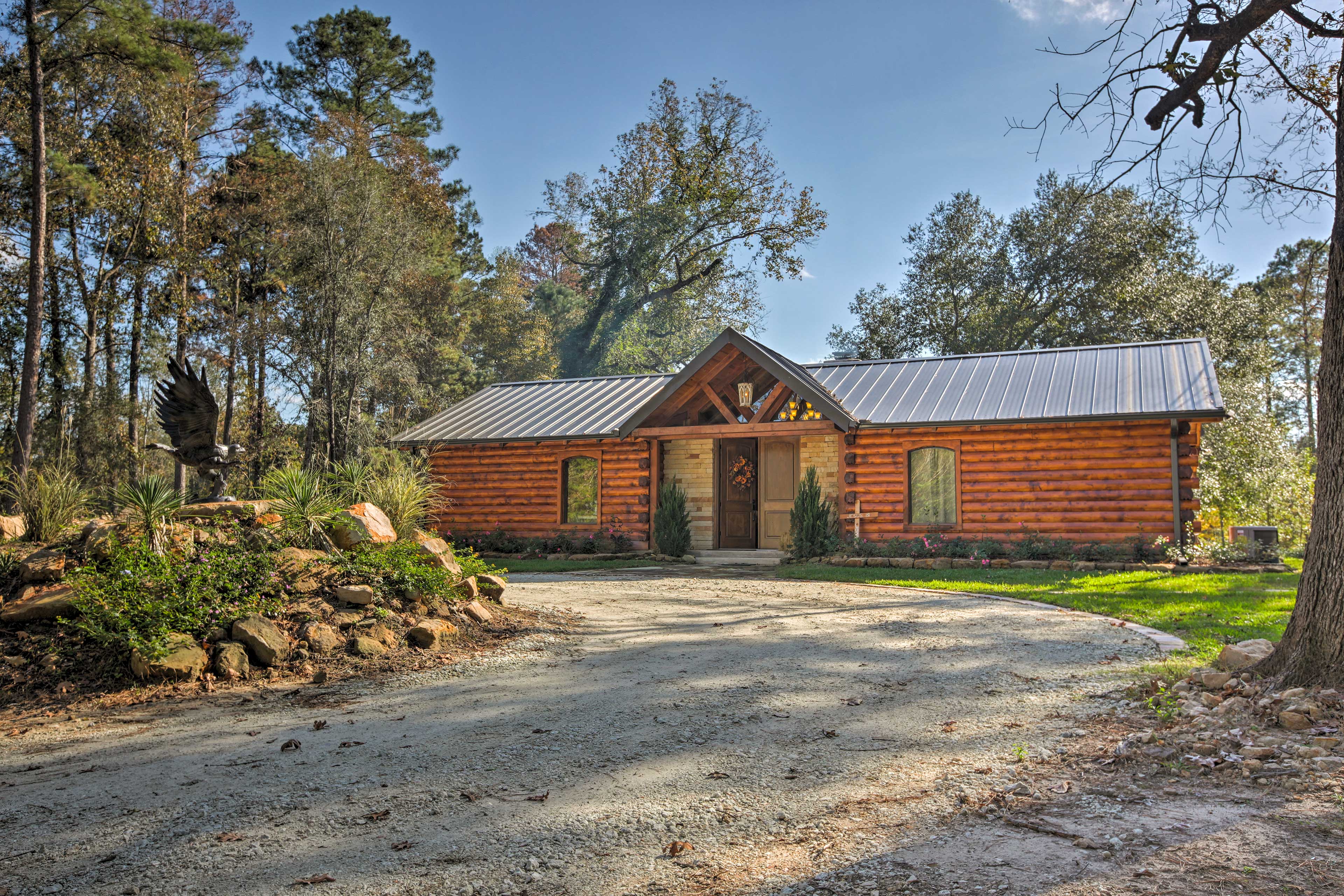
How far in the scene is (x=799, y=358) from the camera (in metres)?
26.8

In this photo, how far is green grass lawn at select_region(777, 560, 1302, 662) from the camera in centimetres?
725

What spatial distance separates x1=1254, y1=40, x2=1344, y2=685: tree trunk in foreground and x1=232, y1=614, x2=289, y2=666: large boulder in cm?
650

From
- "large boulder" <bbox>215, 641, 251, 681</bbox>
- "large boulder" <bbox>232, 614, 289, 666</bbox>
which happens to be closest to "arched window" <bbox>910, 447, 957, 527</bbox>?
"large boulder" <bbox>232, 614, 289, 666</bbox>

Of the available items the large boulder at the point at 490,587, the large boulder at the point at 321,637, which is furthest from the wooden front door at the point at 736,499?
the large boulder at the point at 321,637

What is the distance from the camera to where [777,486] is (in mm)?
17500

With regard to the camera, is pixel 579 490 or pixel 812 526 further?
pixel 579 490

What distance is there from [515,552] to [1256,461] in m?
19.1

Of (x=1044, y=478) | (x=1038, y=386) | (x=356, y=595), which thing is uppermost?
(x=1038, y=386)

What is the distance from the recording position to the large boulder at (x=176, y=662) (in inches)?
219

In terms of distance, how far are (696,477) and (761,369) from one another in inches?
111

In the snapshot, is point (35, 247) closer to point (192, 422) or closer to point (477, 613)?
point (192, 422)

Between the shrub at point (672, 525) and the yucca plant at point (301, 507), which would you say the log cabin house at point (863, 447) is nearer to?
the shrub at point (672, 525)

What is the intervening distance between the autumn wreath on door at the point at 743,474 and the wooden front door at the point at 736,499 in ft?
0.04

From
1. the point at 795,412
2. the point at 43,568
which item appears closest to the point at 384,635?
the point at 43,568
